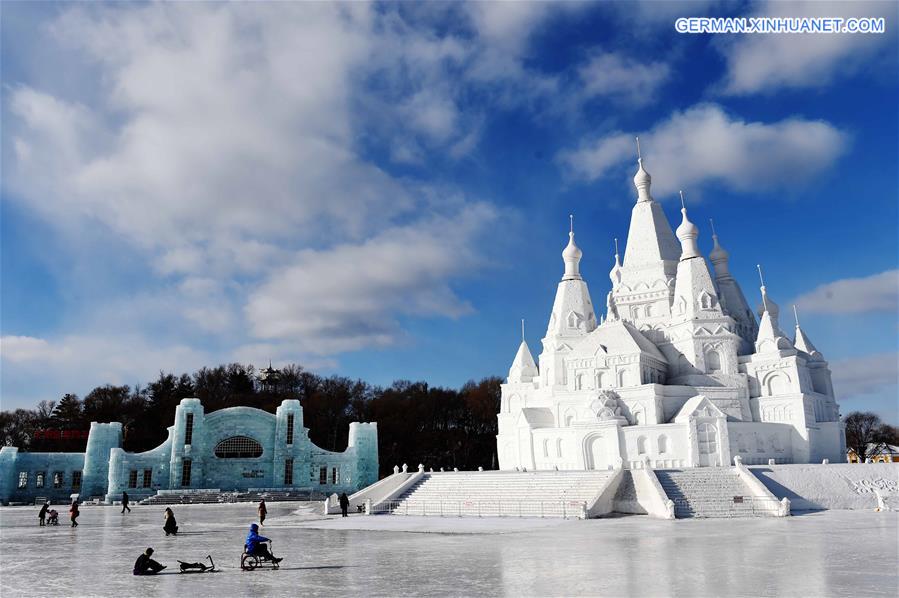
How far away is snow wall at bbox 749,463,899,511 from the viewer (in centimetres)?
2909

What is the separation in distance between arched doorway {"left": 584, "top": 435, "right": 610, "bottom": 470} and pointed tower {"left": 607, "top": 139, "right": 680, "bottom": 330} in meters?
11.4

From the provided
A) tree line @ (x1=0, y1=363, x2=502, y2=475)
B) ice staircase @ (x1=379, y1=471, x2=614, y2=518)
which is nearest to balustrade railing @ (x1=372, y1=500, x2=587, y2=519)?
ice staircase @ (x1=379, y1=471, x2=614, y2=518)

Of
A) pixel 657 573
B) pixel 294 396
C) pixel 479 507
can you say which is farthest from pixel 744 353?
pixel 294 396

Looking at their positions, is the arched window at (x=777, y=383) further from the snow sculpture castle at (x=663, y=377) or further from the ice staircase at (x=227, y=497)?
the ice staircase at (x=227, y=497)

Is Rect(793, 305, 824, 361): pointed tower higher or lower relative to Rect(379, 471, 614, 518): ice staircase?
higher

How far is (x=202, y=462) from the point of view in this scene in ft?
160

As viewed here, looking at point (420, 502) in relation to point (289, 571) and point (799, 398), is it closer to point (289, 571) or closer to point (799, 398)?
point (289, 571)

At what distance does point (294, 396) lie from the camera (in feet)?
245

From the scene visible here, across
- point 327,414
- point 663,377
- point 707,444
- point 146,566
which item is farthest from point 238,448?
point 146,566

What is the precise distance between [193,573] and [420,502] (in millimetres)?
18411

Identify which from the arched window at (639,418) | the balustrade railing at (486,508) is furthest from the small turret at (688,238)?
the balustrade railing at (486,508)

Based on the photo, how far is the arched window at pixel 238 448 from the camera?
50.1 metres

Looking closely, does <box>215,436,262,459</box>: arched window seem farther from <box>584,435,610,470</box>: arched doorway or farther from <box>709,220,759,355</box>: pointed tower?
<box>709,220,759,355</box>: pointed tower

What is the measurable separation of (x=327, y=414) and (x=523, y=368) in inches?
1188
